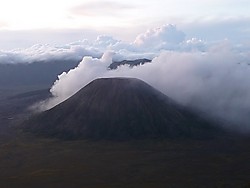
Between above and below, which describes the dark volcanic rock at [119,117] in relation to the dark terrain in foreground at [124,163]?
above

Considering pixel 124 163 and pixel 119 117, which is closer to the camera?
pixel 124 163

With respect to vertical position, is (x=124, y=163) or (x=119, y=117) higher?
(x=119, y=117)

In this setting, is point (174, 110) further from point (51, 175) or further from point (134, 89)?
point (51, 175)

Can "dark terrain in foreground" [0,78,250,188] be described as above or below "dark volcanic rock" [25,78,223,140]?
below

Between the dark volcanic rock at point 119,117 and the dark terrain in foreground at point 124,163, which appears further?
the dark volcanic rock at point 119,117
